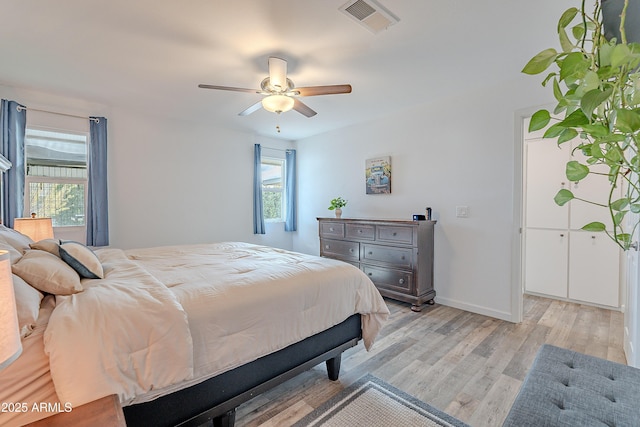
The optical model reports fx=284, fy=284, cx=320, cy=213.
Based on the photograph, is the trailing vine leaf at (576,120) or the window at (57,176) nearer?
the trailing vine leaf at (576,120)

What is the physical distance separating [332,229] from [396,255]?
45.6 inches

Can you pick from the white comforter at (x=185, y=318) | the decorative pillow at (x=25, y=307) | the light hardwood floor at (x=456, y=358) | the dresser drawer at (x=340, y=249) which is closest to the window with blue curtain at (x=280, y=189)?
the dresser drawer at (x=340, y=249)

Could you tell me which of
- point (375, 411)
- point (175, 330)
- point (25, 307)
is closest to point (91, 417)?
→ point (175, 330)

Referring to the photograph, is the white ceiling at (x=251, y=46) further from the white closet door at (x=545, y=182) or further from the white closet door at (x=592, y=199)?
the white closet door at (x=592, y=199)

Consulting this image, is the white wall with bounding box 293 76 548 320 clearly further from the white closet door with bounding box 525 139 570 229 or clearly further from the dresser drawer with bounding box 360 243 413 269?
the white closet door with bounding box 525 139 570 229

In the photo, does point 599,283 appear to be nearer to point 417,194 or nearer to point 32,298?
point 417,194

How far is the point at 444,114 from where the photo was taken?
11.5 ft

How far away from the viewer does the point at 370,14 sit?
197cm

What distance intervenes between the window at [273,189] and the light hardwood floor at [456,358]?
308 centimetres

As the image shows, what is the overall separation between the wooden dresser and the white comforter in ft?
4.42

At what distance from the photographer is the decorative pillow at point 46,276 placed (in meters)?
1.25

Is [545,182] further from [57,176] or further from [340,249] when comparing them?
[57,176]

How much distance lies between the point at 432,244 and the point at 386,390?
6.97ft

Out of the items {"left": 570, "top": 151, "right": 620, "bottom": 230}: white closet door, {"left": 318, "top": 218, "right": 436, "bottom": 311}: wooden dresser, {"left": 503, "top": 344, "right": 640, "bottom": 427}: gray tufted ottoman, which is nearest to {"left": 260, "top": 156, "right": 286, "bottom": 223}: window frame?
{"left": 318, "top": 218, "right": 436, "bottom": 311}: wooden dresser
